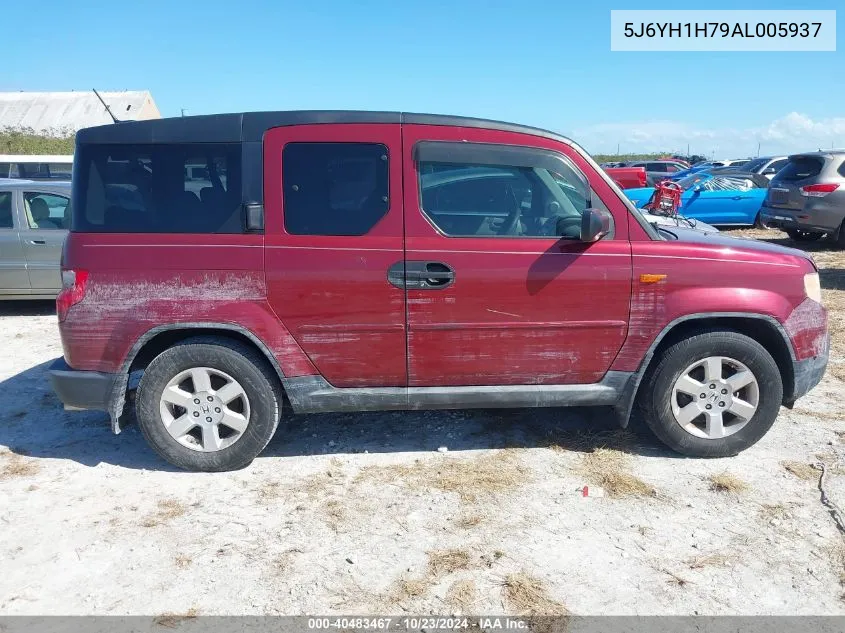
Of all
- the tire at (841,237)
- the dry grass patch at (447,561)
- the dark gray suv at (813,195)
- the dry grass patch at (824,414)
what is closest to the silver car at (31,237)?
the dry grass patch at (447,561)

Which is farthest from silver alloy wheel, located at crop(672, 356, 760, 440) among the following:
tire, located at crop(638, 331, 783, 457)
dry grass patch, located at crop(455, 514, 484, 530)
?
dry grass patch, located at crop(455, 514, 484, 530)

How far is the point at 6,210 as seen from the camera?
7535 millimetres

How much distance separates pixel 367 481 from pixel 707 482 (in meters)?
1.94

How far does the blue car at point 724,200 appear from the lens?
14633mm

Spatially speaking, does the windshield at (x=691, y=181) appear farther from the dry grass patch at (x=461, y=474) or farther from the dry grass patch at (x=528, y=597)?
the dry grass patch at (x=528, y=597)

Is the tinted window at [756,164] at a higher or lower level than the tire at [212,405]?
higher

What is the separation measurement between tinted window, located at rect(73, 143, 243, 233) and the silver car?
437 cm

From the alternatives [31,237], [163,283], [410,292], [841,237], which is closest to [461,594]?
[410,292]

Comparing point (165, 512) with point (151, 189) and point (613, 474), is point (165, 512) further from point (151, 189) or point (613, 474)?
point (613, 474)

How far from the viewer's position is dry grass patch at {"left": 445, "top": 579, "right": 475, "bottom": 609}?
9.00 ft

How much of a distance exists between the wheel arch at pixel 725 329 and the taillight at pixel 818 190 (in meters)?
8.79

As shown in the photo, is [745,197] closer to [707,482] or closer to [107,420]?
[707,482]

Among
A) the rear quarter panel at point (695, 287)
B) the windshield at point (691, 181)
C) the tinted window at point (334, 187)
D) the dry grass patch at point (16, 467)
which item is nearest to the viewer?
the tinted window at point (334, 187)

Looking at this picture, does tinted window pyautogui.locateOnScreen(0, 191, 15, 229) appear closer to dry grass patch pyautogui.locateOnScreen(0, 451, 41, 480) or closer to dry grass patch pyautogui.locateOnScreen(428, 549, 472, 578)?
dry grass patch pyautogui.locateOnScreen(0, 451, 41, 480)
